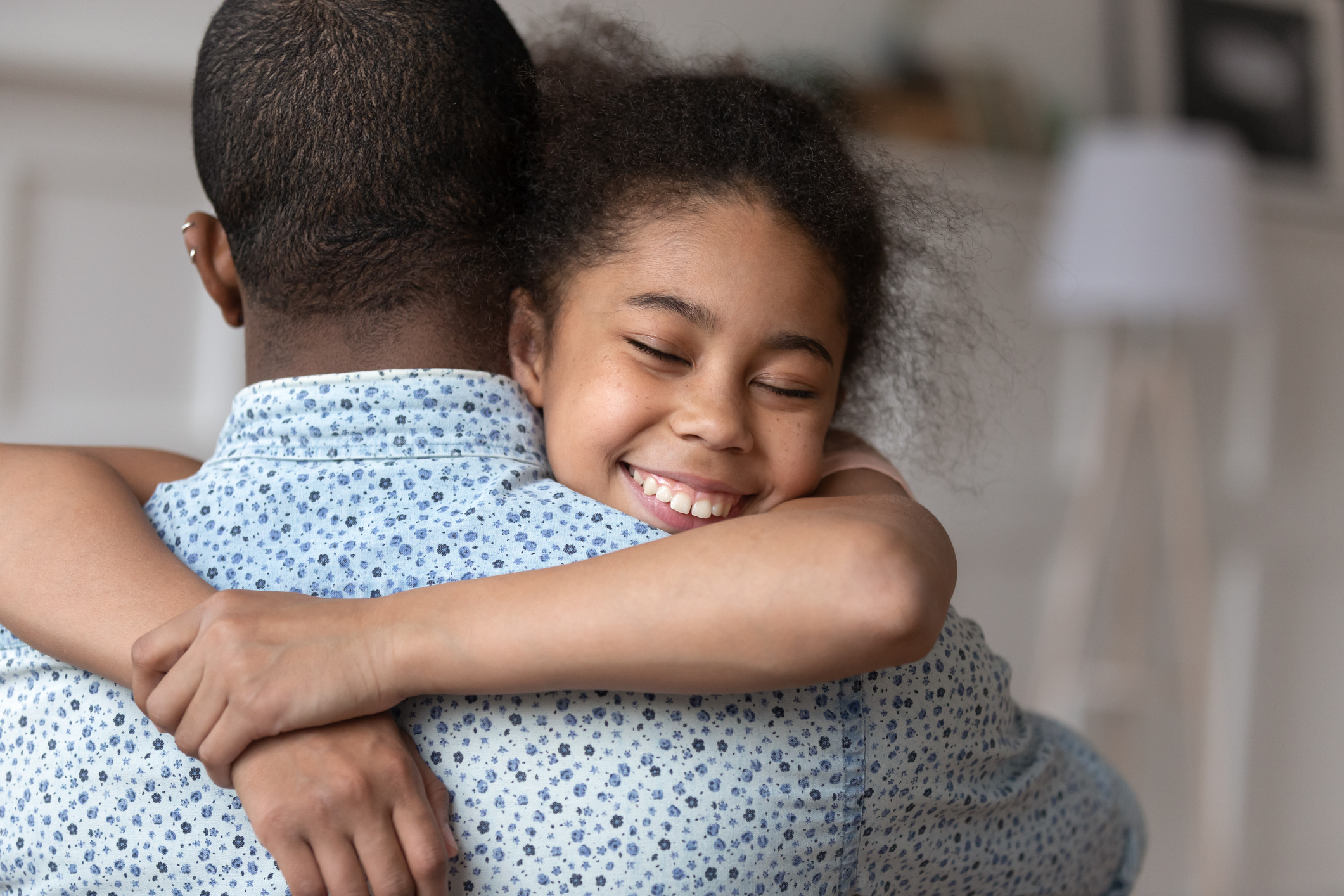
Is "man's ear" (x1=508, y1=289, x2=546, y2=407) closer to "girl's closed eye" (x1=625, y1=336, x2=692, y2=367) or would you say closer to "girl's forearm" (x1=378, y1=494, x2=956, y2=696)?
"girl's closed eye" (x1=625, y1=336, x2=692, y2=367)

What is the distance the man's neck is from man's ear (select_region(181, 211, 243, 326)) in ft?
0.28

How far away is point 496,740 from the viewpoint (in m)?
0.75

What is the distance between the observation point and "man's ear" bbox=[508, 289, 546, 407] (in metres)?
1.06

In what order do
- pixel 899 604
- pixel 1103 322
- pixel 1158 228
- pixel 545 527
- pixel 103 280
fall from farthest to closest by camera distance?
pixel 1103 322 → pixel 1158 228 → pixel 103 280 → pixel 545 527 → pixel 899 604

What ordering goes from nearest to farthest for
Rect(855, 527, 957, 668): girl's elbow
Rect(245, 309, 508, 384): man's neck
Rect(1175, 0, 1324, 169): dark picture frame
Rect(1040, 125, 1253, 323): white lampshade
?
Rect(855, 527, 957, 668): girl's elbow
Rect(245, 309, 508, 384): man's neck
Rect(1040, 125, 1253, 323): white lampshade
Rect(1175, 0, 1324, 169): dark picture frame

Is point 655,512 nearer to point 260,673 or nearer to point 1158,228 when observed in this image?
point 260,673

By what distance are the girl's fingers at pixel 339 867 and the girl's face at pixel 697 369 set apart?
0.38 metres

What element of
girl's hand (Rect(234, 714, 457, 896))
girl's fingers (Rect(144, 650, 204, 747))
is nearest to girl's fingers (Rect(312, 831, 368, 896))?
girl's hand (Rect(234, 714, 457, 896))

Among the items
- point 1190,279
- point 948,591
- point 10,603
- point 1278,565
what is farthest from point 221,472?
point 1278,565

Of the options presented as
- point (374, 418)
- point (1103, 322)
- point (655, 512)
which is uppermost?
point (374, 418)

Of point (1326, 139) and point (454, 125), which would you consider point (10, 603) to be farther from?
point (1326, 139)

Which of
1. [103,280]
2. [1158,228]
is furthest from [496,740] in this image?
[1158,228]

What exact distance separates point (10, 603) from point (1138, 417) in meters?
3.26

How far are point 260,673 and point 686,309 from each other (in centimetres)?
44
